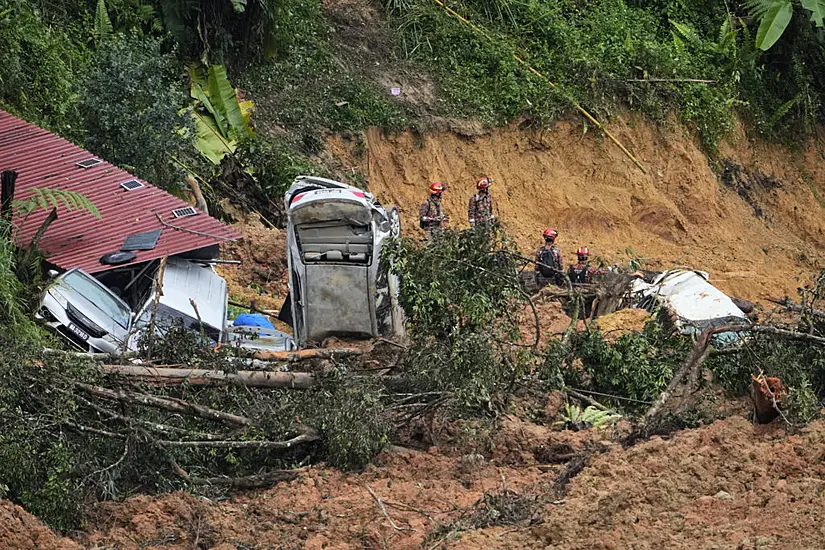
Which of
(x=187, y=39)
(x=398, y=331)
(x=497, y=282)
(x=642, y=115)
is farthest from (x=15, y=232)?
(x=642, y=115)

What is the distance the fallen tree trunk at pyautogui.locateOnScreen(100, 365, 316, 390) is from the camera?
426 inches

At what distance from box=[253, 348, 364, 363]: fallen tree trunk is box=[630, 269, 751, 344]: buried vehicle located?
463 centimetres

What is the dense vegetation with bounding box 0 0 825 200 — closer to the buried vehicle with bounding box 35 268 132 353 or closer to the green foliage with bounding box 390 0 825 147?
the green foliage with bounding box 390 0 825 147

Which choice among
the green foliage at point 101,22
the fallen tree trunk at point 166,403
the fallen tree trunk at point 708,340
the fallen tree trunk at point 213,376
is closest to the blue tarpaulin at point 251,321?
the fallen tree trunk at point 213,376

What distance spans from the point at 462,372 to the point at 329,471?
5.15 feet

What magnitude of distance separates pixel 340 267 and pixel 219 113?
821cm

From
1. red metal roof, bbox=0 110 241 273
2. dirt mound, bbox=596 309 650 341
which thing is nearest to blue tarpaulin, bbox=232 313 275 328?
red metal roof, bbox=0 110 241 273

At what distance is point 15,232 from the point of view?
46.7 ft

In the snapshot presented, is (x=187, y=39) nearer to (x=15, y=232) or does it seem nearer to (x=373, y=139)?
(x=373, y=139)

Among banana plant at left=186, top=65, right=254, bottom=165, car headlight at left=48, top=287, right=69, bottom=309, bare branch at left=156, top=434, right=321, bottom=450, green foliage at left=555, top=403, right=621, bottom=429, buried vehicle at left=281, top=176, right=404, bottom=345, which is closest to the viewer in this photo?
bare branch at left=156, top=434, right=321, bottom=450

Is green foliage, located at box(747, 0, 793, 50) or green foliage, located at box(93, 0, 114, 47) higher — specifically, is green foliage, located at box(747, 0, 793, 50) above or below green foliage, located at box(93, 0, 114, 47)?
above

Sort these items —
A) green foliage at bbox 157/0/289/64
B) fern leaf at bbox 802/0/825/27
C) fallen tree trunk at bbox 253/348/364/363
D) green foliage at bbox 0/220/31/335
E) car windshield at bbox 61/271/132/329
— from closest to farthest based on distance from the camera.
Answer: fallen tree trunk at bbox 253/348/364/363
green foliage at bbox 0/220/31/335
car windshield at bbox 61/271/132/329
green foliage at bbox 157/0/289/64
fern leaf at bbox 802/0/825/27

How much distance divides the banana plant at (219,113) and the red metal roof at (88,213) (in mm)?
4027

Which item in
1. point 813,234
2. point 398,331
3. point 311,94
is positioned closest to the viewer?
point 398,331
